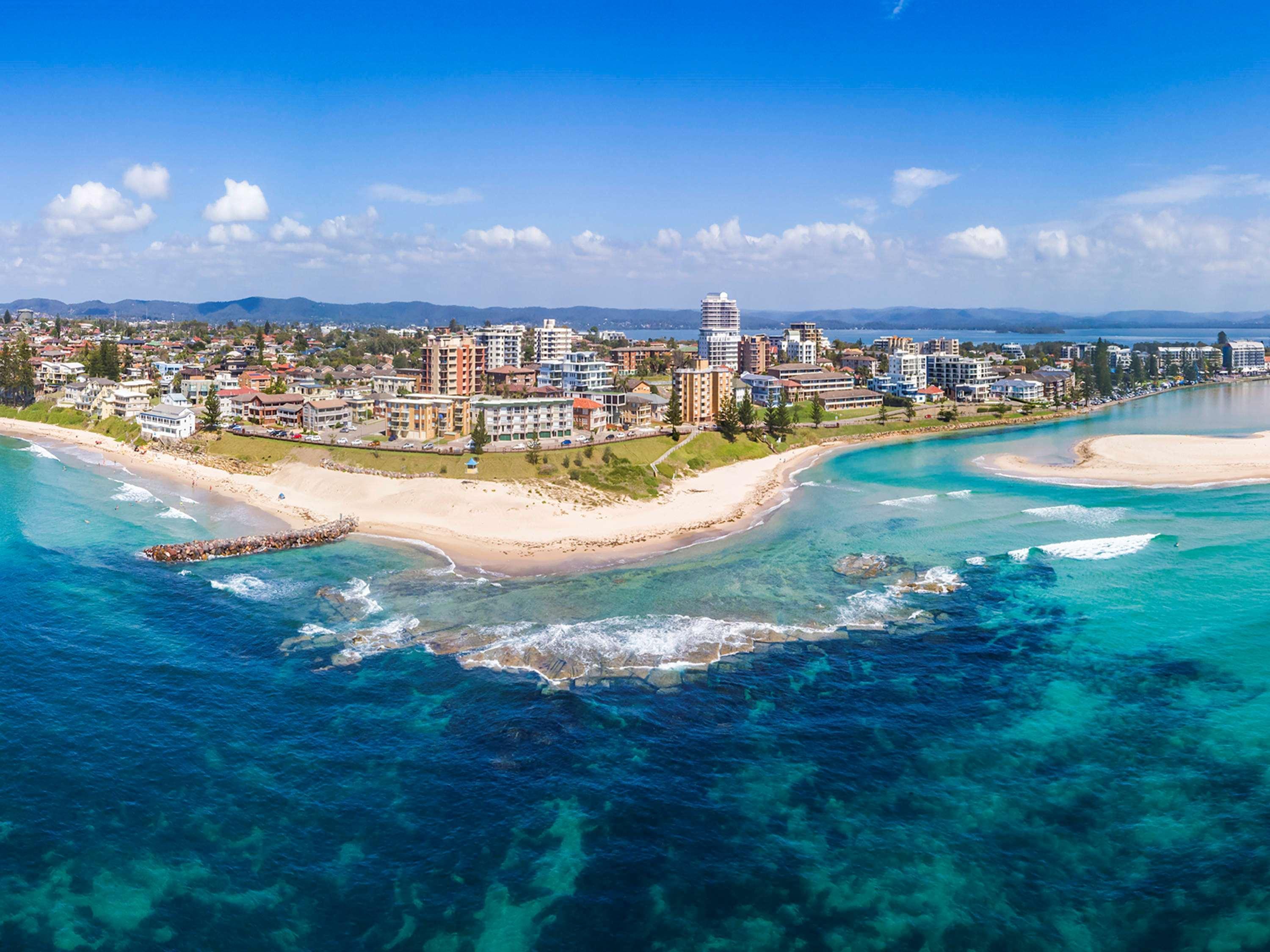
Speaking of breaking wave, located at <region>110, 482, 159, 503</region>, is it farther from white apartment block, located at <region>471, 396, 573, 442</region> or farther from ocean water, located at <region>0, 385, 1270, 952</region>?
white apartment block, located at <region>471, 396, 573, 442</region>

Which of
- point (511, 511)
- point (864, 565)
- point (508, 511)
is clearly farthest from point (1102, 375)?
point (508, 511)

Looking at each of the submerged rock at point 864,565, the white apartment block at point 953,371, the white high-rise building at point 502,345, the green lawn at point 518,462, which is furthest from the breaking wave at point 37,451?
the white apartment block at point 953,371

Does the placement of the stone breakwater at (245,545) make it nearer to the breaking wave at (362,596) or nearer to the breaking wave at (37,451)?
the breaking wave at (362,596)

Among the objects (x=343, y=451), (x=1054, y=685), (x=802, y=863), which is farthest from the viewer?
(x=343, y=451)

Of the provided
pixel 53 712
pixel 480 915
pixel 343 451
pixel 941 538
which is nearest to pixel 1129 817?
pixel 480 915

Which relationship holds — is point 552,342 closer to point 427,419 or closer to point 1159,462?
point 427,419

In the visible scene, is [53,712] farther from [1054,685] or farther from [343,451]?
[343,451]
